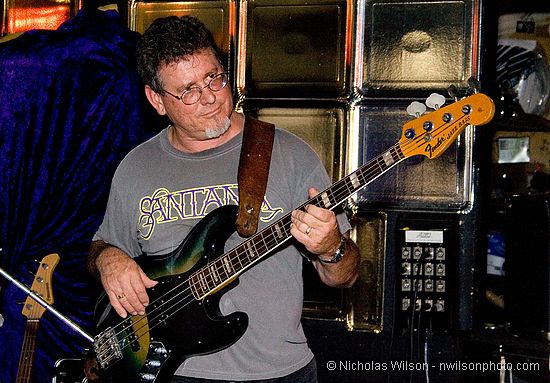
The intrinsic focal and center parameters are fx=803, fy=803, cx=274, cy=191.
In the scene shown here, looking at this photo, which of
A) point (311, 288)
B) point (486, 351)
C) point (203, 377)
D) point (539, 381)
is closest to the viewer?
point (203, 377)

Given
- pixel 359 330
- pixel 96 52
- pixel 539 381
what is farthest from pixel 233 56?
pixel 539 381

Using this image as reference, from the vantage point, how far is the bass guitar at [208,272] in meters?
2.46

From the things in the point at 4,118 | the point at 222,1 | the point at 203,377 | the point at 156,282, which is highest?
the point at 222,1

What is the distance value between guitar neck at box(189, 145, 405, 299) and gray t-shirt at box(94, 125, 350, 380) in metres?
0.05

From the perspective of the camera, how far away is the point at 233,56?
13.2 ft

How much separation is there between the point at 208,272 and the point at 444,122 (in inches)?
35.6

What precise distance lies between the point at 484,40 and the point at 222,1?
51.4 inches

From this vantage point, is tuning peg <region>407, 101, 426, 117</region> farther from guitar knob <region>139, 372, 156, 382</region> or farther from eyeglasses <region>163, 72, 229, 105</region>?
guitar knob <region>139, 372, 156, 382</region>

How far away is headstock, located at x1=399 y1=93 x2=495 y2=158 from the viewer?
8.46 ft

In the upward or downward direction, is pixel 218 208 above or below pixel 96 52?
below

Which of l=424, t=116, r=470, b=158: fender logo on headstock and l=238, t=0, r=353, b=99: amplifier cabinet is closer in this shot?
l=424, t=116, r=470, b=158: fender logo on headstock

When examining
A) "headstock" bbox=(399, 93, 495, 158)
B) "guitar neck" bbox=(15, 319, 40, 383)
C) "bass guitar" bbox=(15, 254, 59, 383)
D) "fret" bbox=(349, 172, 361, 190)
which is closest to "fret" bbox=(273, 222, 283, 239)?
"fret" bbox=(349, 172, 361, 190)

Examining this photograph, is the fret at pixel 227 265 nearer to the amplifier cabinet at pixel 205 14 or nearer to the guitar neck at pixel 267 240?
the guitar neck at pixel 267 240

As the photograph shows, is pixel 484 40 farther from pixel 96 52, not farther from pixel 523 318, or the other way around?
pixel 96 52
